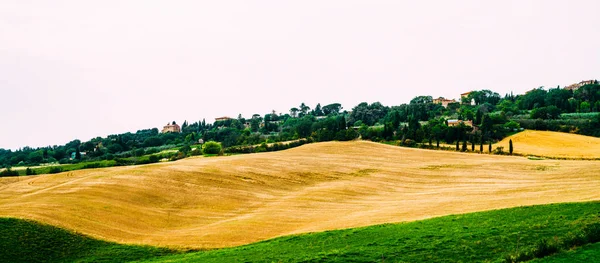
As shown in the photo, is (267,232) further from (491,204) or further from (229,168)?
(229,168)

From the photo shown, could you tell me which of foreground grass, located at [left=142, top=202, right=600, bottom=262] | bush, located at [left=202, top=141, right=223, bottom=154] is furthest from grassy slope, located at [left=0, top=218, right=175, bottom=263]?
bush, located at [left=202, top=141, right=223, bottom=154]

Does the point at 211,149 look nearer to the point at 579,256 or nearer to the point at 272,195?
the point at 272,195

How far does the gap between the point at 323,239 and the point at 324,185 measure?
3468 centimetres

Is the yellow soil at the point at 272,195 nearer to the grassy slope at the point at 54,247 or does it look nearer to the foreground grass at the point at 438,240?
the grassy slope at the point at 54,247

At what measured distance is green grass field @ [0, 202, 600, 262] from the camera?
22.2 m

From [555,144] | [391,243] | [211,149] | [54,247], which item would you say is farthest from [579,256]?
[211,149]

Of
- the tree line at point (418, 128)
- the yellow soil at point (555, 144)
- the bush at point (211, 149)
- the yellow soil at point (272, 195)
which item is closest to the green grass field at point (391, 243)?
the yellow soil at point (272, 195)

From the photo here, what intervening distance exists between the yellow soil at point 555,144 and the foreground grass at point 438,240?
64182mm

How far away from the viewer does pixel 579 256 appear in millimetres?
18938

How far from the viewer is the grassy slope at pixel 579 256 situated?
18.5 metres

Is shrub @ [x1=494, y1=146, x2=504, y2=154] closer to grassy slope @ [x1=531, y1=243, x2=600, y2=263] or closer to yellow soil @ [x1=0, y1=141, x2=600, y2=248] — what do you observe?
yellow soil @ [x1=0, y1=141, x2=600, y2=248]

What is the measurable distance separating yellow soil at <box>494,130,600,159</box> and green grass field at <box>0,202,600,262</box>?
2570 inches

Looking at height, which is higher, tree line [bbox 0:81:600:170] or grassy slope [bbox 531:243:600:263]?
tree line [bbox 0:81:600:170]

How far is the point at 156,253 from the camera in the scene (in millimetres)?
32062
